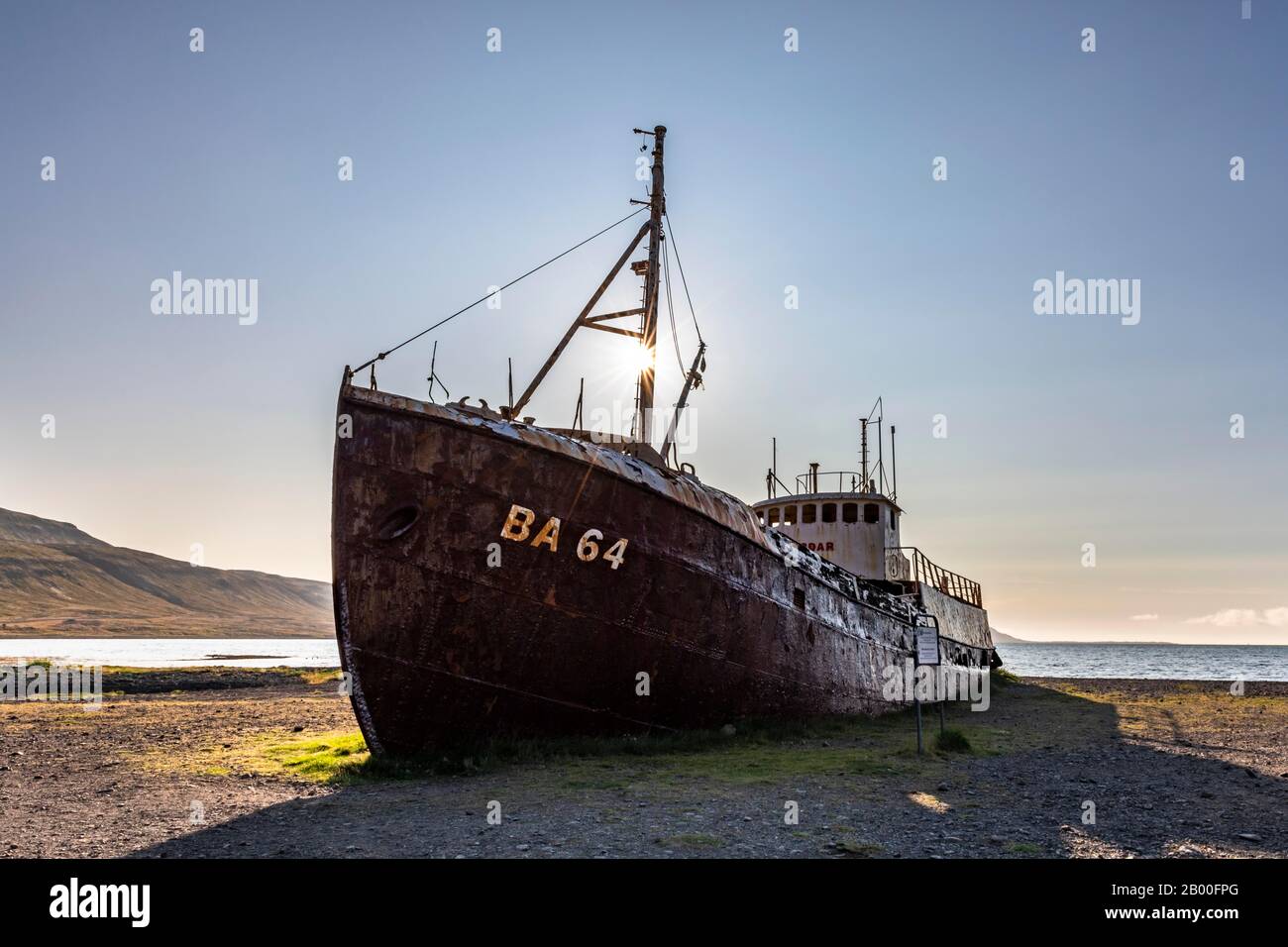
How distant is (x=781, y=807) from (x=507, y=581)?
4.09 m

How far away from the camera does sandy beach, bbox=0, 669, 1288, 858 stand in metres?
6.48

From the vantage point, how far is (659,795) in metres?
8.34

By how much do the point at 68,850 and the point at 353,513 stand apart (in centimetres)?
433

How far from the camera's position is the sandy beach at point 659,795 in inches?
255

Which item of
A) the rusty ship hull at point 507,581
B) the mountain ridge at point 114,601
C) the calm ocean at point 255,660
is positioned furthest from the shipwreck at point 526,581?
the mountain ridge at point 114,601

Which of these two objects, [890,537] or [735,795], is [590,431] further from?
[890,537]

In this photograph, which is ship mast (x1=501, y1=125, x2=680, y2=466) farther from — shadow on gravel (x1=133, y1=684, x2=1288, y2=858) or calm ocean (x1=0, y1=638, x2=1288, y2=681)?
calm ocean (x1=0, y1=638, x2=1288, y2=681)

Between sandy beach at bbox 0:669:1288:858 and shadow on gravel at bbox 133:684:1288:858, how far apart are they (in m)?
0.04

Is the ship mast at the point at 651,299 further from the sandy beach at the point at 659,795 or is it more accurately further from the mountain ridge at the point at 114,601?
the mountain ridge at the point at 114,601

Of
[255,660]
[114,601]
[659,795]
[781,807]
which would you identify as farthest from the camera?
[114,601]

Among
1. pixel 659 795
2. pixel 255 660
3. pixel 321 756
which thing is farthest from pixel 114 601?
pixel 659 795

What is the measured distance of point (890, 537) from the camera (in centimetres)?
2256

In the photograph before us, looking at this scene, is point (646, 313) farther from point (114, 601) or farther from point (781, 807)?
point (114, 601)

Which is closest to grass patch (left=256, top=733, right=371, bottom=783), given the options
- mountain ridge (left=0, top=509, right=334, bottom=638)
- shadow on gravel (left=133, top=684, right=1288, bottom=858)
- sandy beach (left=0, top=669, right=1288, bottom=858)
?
sandy beach (left=0, top=669, right=1288, bottom=858)
